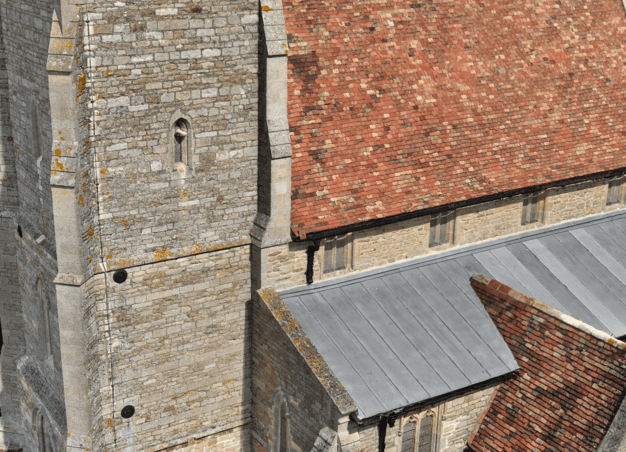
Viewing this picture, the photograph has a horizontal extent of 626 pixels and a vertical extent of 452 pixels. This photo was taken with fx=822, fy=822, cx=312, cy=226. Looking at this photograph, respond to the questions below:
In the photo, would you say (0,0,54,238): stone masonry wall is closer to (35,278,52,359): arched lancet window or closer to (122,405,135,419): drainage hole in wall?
(35,278,52,359): arched lancet window

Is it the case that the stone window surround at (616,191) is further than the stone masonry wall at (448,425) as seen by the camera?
Yes

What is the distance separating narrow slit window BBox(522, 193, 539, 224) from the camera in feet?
75.5

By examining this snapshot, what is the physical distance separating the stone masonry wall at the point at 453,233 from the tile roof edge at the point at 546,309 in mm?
1335

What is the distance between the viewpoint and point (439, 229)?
21734mm

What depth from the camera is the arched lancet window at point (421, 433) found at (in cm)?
1903

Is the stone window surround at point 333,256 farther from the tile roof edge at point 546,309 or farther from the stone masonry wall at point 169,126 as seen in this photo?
the tile roof edge at point 546,309

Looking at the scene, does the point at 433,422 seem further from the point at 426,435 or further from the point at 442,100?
the point at 442,100

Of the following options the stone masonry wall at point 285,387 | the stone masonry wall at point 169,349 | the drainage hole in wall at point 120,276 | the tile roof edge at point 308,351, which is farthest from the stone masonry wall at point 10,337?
the tile roof edge at point 308,351

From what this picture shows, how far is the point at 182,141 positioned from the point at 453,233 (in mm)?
7850

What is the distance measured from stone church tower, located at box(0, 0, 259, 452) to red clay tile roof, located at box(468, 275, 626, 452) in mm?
6368

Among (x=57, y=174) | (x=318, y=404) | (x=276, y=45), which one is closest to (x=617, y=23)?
(x=276, y=45)

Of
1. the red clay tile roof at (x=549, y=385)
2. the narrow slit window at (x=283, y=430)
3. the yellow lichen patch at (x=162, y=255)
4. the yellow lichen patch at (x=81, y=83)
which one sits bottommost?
the narrow slit window at (x=283, y=430)

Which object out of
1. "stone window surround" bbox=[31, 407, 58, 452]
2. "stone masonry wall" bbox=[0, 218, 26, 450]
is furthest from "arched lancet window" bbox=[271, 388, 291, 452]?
"stone masonry wall" bbox=[0, 218, 26, 450]

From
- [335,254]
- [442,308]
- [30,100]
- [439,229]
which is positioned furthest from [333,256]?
[30,100]
